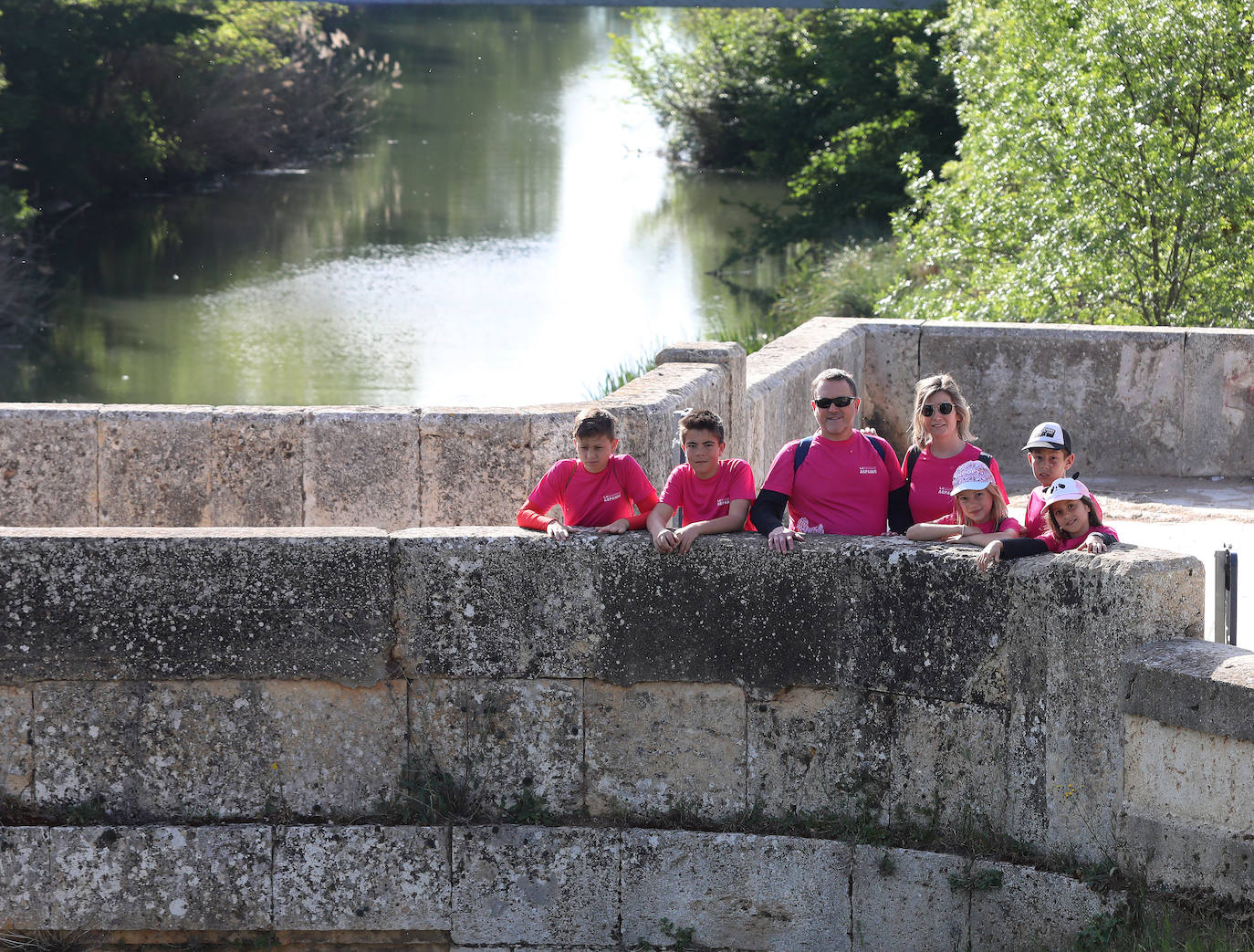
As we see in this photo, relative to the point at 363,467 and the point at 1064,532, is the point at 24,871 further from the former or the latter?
the point at 1064,532

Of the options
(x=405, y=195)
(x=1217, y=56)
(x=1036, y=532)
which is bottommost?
(x=1036, y=532)

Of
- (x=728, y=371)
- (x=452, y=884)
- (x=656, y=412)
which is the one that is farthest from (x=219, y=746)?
(x=728, y=371)

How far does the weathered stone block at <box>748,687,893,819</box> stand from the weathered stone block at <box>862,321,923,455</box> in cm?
418

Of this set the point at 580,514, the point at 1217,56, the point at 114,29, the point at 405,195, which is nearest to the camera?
the point at 580,514

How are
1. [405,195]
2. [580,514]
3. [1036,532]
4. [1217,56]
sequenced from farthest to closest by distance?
[405,195] < [1217,56] < [580,514] < [1036,532]

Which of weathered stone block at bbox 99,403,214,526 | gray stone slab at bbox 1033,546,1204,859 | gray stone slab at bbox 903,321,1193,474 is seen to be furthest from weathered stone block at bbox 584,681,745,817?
gray stone slab at bbox 903,321,1193,474

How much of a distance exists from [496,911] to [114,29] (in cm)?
2371

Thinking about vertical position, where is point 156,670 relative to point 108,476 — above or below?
below

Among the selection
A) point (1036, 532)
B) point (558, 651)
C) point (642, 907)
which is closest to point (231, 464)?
point (558, 651)

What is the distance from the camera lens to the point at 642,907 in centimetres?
460

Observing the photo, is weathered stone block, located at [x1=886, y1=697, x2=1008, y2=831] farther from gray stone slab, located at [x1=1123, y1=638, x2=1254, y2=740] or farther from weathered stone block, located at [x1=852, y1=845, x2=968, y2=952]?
gray stone slab, located at [x1=1123, y1=638, x2=1254, y2=740]

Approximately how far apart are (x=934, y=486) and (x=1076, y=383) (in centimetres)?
396

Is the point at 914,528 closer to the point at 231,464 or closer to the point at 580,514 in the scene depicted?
the point at 580,514

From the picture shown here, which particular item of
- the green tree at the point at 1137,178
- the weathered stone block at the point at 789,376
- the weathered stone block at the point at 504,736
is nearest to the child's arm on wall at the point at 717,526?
the weathered stone block at the point at 504,736
